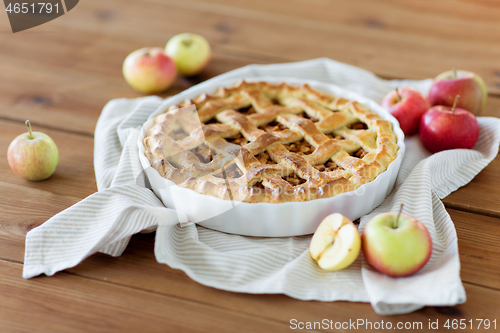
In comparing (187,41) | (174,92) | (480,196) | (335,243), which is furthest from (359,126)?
(187,41)

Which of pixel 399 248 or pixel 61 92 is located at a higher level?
pixel 399 248

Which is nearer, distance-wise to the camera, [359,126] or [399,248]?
[399,248]

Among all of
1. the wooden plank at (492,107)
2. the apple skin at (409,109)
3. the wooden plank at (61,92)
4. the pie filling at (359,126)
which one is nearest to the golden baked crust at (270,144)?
the pie filling at (359,126)

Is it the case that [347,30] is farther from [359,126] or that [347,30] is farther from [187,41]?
[359,126]

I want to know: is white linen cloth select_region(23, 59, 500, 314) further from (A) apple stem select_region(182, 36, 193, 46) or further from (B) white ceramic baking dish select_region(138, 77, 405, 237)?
(A) apple stem select_region(182, 36, 193, 46)

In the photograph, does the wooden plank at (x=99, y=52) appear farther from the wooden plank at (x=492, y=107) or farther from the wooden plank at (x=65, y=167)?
the wooden plank at (x=492, y=107)

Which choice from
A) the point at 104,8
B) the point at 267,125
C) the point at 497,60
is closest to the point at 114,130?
the point at 267,125

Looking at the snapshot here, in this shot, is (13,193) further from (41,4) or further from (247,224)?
(41,4)
